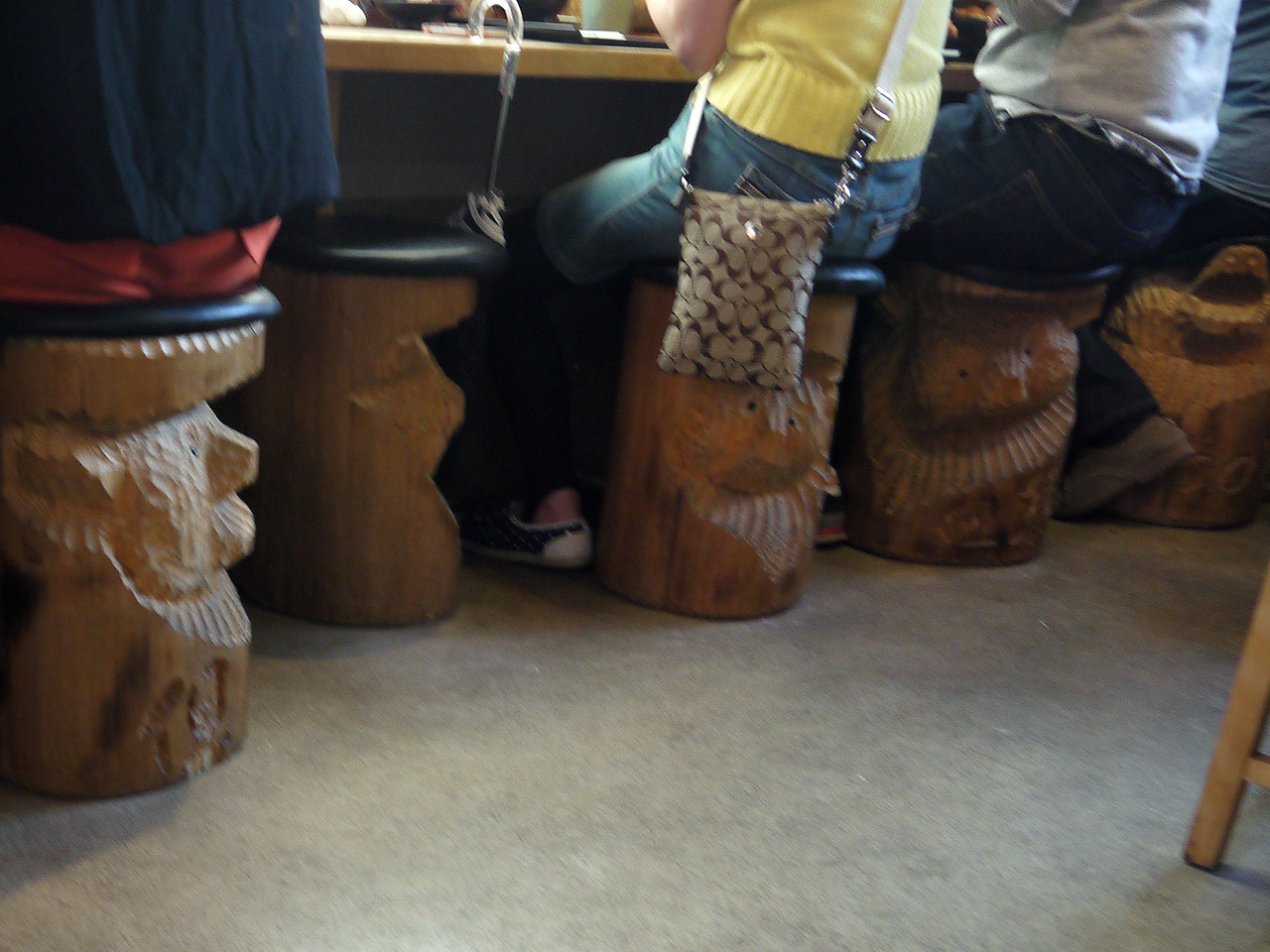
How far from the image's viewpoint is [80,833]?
1.33 metres

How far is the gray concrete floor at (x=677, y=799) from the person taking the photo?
1268mm

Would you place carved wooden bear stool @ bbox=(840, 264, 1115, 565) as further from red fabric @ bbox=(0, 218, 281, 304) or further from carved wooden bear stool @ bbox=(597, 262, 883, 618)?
red fabric @ bbox=(0, 218, 281, 304)

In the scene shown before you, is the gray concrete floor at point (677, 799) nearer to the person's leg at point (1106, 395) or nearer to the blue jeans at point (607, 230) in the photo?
the blue jeans at point (607, 230)

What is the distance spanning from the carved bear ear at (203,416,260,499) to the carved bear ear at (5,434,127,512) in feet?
0.40

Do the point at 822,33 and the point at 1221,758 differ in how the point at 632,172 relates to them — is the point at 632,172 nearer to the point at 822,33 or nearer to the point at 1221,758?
the point at 822,33

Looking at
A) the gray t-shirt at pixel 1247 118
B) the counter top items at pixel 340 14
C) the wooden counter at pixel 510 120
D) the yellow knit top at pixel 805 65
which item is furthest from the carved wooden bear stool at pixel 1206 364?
the counter top items at pixel 340 14

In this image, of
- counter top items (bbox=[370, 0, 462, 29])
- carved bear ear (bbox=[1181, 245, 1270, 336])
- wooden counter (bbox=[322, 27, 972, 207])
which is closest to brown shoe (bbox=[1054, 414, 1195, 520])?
carved bear ear (bbox=[1181, 245, 1270, 336])

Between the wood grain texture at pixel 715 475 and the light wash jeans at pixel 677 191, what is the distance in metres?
0.08

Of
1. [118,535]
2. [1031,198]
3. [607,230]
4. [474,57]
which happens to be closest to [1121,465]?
[1031,198]

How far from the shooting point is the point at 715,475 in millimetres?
1922

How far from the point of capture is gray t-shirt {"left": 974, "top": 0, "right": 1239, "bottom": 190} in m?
1.99

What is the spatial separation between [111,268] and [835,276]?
103cm

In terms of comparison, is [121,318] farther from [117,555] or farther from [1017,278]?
[1017,278]

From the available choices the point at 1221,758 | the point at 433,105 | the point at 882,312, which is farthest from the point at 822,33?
the point at 1221,758
